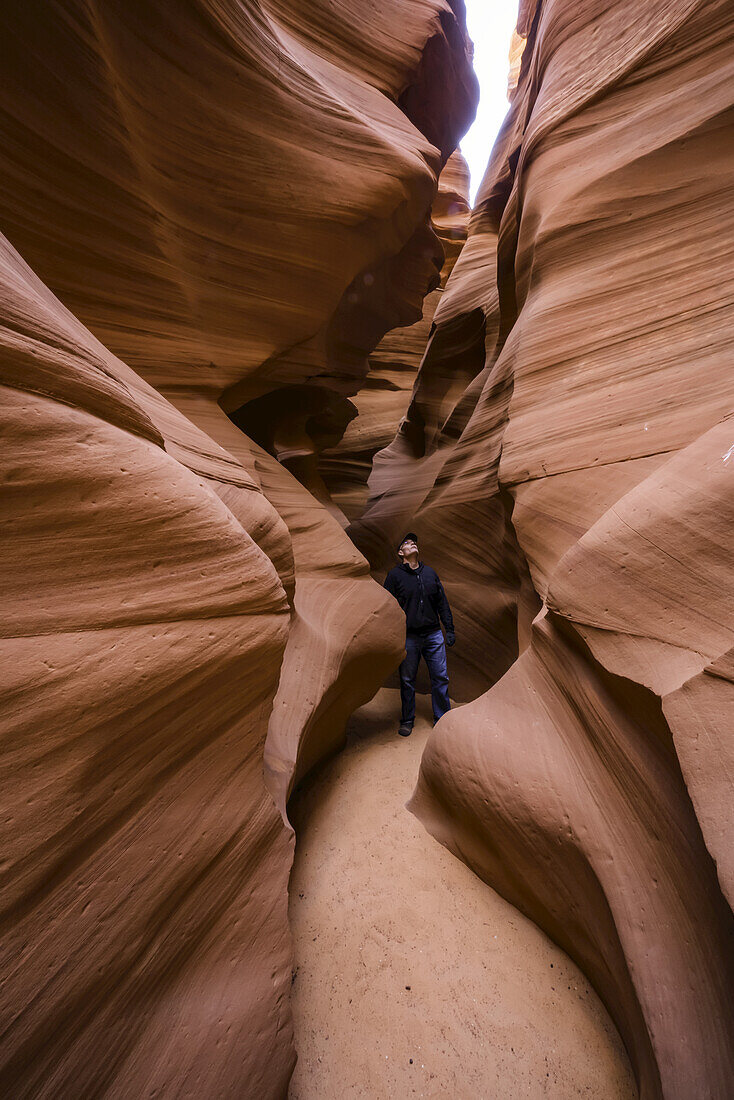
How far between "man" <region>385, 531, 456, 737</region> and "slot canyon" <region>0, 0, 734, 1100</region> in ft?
1.48

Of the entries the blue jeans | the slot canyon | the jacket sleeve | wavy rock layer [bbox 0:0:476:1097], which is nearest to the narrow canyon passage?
the slot canyon

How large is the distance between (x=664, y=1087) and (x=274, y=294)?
15.3 ft

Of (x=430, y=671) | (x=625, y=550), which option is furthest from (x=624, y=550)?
(x=430, y=671)

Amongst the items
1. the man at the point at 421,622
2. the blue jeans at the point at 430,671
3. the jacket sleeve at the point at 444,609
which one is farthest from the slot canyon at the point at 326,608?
the jacket sleeve at the point at 444,609

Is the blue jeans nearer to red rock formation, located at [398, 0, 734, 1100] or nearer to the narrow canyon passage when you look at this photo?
red rock formation, located at [398, 0, 734, 1100]

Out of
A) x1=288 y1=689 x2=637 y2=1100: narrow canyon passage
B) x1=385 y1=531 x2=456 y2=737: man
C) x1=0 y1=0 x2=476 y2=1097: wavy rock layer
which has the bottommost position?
x1=288 y1=689 x2=637 y2=1100: narrow canyon passage

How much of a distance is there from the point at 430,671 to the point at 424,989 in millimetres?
2673

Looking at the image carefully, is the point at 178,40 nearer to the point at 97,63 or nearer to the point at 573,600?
the point at 97,63

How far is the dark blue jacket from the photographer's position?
4.34 meters

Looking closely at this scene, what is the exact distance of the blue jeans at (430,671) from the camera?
4219 millimetres

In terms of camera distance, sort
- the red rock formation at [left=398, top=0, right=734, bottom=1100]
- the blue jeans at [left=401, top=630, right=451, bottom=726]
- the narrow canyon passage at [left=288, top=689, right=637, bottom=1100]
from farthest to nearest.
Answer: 1. the blue jeans at [left=401, top=630, right=451, bottom=726]
2. the narrow canyon passage at [left=288, top=689, right=637, bottom=1100]
3. the red rock formation at [left=398, top=0, right=734, bottom=1100]

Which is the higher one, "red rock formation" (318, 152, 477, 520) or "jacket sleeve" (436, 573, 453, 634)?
"red rock formation" (318, 152, 477, 520)

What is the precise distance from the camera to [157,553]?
1330 millimetres

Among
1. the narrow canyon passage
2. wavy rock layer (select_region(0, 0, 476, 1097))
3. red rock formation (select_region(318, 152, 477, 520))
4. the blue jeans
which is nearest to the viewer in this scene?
wavy rock layer (select_region(0, 0, 476, 1097))
